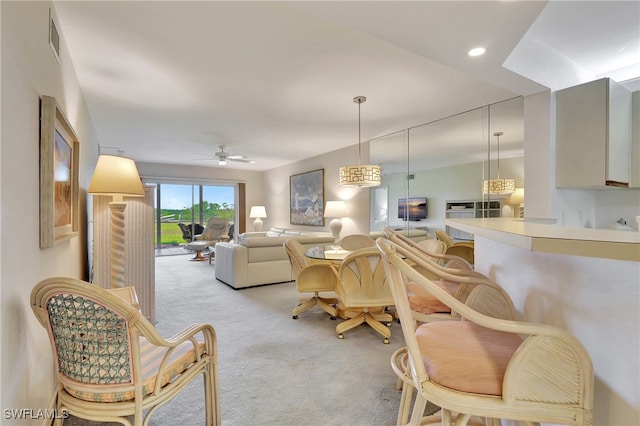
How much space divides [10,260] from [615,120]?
3.72m

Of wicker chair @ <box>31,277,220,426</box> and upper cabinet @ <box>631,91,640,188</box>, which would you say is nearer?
wicker chair @ <box>31,277,220,426</box>

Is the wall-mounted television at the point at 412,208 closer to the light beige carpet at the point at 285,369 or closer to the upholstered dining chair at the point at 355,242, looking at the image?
the upholstered dining chair at the point at 355,242

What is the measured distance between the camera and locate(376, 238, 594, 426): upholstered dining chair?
73cm

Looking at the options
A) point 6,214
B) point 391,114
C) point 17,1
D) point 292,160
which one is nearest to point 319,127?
point 391,114

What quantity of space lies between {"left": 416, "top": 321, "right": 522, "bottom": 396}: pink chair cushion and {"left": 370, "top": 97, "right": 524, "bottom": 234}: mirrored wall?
2.58 metres

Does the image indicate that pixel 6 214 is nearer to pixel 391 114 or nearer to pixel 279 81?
pixel 279 81

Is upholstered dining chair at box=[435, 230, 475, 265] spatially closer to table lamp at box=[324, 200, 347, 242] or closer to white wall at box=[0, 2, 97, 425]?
table lamp at box=[324, 200, 347, 242]

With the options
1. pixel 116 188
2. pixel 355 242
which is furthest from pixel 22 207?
pixel 355 242

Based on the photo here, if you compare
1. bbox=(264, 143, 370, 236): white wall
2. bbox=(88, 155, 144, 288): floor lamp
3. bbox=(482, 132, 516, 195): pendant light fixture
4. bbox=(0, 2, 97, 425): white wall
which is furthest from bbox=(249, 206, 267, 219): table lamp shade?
bbox=(0, 2, 97, 425): white wall

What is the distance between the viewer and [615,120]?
7.45ft

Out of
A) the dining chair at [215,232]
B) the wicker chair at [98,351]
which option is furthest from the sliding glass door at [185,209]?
the wicker chair at [98,351]

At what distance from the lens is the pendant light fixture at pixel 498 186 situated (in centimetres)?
314

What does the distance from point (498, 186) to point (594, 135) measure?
3.50 ft

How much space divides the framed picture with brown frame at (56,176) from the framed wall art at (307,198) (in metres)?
4.42
